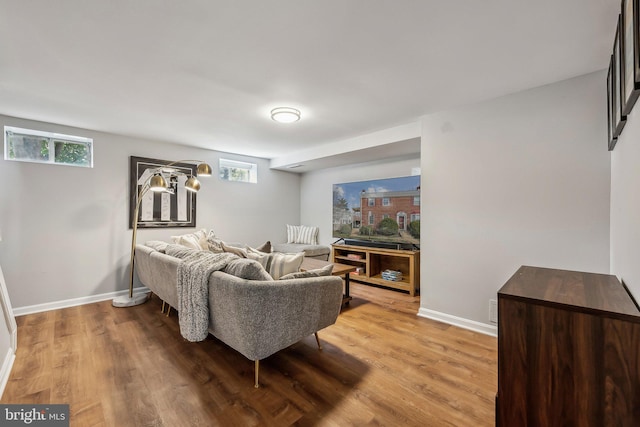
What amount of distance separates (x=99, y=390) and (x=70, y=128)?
3.32 meters

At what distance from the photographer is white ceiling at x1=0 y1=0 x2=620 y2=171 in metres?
1.49

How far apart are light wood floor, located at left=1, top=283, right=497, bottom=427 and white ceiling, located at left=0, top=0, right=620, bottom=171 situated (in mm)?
2317

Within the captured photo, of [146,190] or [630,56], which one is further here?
[146,190]

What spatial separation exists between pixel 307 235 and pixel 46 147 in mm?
4146

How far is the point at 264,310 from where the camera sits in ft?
5.87

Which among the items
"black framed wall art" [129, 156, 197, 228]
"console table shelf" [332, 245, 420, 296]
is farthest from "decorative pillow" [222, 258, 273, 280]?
"console table shelf" [332, 245, 420, 296]

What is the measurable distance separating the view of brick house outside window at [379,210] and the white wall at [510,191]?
107 centimetres

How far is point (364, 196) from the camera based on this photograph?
15.9 ft

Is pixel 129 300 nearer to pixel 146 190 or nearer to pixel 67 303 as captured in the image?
pixel 67 303

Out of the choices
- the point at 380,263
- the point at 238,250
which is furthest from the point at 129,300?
the point at 380,263

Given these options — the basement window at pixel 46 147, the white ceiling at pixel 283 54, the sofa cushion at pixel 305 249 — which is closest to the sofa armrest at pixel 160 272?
the basement window at pixel 46 147

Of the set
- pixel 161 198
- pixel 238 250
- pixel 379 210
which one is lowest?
pixel 238 250

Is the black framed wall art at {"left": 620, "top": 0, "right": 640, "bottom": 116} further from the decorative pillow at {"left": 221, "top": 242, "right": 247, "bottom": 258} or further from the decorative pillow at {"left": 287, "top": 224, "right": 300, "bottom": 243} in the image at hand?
the decorative pillow at {"left": 287, "top": 224, "right": 300, "bottom": 243}

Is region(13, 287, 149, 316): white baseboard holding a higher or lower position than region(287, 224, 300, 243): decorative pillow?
→ lower
